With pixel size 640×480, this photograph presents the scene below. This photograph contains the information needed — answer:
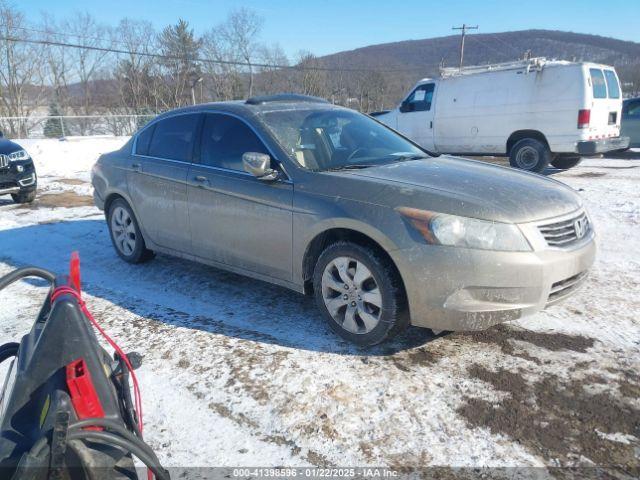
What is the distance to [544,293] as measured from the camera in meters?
3.01

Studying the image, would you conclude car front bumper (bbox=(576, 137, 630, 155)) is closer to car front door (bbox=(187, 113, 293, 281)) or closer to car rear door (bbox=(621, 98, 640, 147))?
car rear door (bbox=(621, 98, 640, 147))

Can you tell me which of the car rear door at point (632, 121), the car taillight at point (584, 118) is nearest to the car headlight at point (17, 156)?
the car taillight at point (584, 118)

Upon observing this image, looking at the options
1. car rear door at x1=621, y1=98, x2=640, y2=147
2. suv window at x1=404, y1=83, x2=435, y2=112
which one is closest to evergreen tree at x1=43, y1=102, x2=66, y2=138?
suv window at x1=404, y1=83, x2=435, y2=112

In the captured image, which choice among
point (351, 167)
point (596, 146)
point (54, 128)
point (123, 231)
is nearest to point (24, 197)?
point (123, 231)

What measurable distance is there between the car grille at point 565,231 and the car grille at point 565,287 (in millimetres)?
238

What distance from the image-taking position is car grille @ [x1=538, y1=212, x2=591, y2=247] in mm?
3082

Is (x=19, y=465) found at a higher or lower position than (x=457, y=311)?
higher

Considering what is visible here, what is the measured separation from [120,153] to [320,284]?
312 cm

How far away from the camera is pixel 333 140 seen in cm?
407

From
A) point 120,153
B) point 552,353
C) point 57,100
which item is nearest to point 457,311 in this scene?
point 552,353

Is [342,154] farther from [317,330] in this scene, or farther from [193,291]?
[193,291]

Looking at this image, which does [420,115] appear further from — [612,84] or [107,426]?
[107,426]

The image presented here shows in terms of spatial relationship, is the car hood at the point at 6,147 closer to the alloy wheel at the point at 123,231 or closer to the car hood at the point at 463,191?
the alloy wheel at the point at 123,231

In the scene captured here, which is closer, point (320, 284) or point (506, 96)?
point (320, 284)
